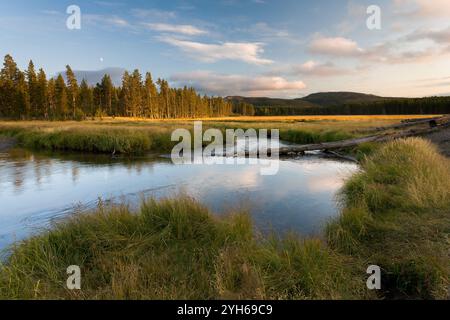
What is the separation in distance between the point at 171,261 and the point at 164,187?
7.92 meters

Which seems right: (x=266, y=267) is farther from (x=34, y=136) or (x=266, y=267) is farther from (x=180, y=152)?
(x=34, y=136)

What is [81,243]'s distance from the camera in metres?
6.07

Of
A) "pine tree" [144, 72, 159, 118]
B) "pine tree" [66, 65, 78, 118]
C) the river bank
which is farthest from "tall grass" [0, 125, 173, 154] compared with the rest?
"pine tree" [144, 72, 159, 118]

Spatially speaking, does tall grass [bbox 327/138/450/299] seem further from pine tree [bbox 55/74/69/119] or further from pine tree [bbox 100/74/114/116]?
pine tree [bbox 100/74/114/116]

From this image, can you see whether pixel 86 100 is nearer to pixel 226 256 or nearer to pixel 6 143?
pixel 6 143

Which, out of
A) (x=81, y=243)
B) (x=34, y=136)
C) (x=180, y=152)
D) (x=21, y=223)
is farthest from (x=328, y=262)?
(x=34, y=136)

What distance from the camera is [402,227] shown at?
686 cm

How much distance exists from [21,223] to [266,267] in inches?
315

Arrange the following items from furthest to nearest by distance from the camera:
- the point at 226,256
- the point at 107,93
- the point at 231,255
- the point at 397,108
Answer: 1. the point at 397,108
2. the point at 107,93
3. the point at 231,255
4. the point at 226,256

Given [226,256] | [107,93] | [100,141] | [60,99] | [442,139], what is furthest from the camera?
[107,93]

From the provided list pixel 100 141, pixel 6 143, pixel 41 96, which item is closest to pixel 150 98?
pixel 41 96

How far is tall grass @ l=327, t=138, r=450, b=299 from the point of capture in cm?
493

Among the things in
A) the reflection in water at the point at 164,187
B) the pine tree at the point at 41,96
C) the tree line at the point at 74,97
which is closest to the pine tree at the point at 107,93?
the tree line at the point at 74,97
